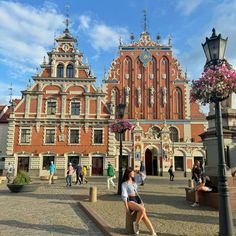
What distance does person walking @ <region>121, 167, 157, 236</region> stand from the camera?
6504 mm

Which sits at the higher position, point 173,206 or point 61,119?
point 61,119

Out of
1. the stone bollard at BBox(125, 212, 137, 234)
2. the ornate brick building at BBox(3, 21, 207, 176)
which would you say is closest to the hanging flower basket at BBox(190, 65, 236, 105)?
the stone bollard at BBox(125, 212, 137, 234)

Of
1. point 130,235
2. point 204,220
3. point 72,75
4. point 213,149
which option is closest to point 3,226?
point 130,235

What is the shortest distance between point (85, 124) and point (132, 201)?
26.4 m

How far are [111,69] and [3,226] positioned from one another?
35.5 metres

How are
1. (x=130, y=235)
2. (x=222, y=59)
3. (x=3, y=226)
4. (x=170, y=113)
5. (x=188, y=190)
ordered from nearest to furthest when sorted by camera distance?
(x=130, y=235), (x=222, y=59), (x=3, y=226), (x=188, y=190), (x=170, y=113)

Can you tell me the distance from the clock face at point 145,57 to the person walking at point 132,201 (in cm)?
3601

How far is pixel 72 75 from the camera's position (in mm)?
34219

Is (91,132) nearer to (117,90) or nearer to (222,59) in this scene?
(117,90)

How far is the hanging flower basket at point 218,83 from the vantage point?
703cm

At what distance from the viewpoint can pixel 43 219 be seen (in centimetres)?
880

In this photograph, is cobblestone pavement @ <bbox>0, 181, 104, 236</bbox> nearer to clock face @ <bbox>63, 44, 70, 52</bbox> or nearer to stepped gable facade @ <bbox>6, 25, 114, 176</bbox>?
stepped gable facade @ <bbox>6, 25, 114, 176</bbox>

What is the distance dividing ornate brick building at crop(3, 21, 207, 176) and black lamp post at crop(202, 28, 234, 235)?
1024 inches

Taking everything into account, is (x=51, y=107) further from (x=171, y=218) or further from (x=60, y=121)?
A: (x=171, y=218)
